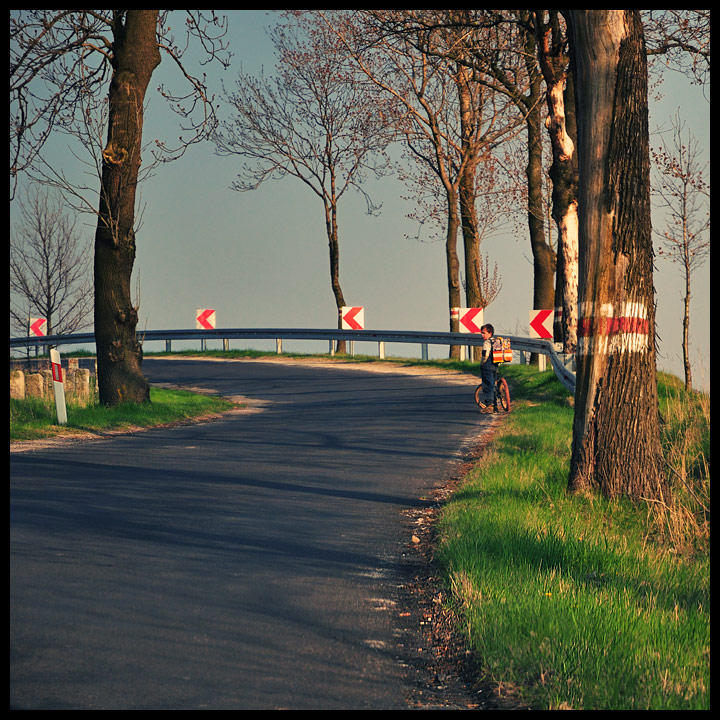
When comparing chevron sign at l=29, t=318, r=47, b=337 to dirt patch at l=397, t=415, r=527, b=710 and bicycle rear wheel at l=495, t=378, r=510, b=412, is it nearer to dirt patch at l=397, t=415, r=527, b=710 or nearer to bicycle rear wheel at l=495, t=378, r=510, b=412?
bicycle rear wheel at l=495, t=378, r=510, b=412

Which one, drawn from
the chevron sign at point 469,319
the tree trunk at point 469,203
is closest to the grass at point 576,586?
the chevron sign at point 469,319

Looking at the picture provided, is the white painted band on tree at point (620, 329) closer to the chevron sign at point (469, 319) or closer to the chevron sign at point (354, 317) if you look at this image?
the chevron sign at point (469, 319)

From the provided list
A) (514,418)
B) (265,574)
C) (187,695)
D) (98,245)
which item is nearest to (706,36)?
(514,418)

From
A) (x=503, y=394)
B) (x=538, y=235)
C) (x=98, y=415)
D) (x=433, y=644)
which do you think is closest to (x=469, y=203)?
(x=538, y=235)

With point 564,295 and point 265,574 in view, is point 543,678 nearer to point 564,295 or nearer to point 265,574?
point 265,574

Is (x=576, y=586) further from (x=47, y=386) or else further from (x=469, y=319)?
(x=469, y=319)

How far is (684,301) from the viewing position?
3784 cm

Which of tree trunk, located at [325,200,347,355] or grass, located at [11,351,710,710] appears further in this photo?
tree trunk, located at [325,200,347,355]

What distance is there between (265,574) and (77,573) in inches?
54.3

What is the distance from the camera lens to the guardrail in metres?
27.7

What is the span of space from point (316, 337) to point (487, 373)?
61.4 feet

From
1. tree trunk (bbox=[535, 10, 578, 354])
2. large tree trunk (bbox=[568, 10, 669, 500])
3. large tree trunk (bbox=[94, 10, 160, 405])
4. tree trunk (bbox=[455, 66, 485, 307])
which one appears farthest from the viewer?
tree trunk (bbox=[455, 66, 485, 307])

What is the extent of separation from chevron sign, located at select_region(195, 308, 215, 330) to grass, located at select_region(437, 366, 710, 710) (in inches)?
1145

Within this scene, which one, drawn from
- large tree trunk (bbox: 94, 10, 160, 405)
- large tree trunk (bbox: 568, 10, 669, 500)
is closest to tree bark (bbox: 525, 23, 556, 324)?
large tree trunk (bbox: 94, 10, 160, 405)
